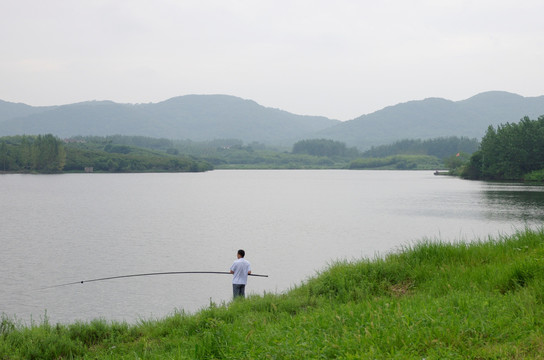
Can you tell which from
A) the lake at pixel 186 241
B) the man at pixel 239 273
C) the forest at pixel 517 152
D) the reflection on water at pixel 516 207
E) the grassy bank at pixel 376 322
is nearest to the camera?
the grassy bank at pixel 376 322

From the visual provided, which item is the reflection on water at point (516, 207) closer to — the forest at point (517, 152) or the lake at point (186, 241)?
the lake at point (186, 241)

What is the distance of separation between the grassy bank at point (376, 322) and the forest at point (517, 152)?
109m

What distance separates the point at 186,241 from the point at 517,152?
96042 millimetres

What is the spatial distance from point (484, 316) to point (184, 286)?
63.4ft

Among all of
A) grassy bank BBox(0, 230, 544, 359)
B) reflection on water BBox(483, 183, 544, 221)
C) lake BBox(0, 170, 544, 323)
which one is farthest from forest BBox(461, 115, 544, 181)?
grassy bank BBox(0, 230, 544, 359)

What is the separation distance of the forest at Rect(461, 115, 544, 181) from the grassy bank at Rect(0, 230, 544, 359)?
357ft

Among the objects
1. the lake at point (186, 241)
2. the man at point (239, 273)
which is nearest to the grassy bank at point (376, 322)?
the lake at point (186, 241)

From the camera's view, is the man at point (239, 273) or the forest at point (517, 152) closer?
the man at point (239, 273)

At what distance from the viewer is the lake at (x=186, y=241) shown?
909 inches

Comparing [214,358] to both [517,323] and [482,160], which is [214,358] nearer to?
[517,323]

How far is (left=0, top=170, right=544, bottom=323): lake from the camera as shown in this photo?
75.7 feet

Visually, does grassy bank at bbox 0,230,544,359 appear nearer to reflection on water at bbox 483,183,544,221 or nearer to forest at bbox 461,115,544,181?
reflection on water at bbox 483,183,544,221

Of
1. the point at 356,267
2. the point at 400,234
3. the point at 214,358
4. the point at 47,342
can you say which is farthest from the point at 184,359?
the point at 400,234

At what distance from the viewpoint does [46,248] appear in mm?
37438
